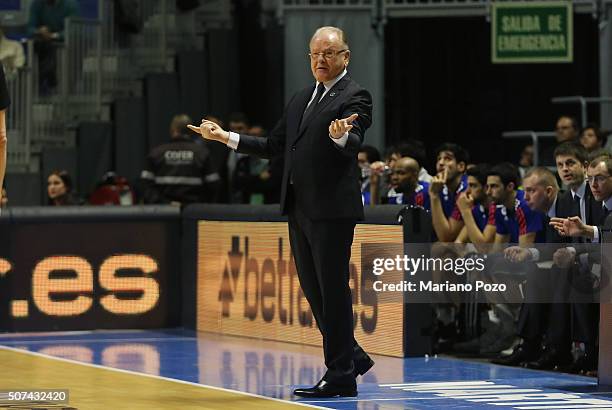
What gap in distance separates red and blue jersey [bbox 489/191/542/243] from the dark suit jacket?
2788mm

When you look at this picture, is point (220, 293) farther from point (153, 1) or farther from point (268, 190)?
point (153, 1)

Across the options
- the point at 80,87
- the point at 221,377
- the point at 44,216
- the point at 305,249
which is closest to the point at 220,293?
the point at 44,216

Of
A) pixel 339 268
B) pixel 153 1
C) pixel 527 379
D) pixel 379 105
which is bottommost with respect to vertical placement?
pixel 527 379

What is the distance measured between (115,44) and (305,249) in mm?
12091

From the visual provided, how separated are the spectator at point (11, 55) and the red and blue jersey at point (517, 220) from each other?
8.91 m

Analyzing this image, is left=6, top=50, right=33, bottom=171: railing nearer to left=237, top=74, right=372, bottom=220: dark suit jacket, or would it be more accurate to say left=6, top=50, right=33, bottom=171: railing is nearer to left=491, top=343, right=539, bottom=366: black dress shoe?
left=491, top=343, right=539, bottom=366: black dress shoe

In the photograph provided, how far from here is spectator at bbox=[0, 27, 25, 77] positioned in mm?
20875

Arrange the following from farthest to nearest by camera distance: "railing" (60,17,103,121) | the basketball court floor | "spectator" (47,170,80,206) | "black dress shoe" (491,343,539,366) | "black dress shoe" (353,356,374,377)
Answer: "railing" (60,17,103,121) < "spectator" (47,170,80,206) < "black dress shoe" (491,343,539,366) < "black dress shoe" (353,356,374,377) < the basketball court floor

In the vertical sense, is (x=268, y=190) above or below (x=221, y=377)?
above

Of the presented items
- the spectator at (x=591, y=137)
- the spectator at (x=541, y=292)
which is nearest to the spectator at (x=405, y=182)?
the spectator at (x=541, y=292)

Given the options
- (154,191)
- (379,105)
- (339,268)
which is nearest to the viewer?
(339,268)

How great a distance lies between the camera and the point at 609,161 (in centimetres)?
1220

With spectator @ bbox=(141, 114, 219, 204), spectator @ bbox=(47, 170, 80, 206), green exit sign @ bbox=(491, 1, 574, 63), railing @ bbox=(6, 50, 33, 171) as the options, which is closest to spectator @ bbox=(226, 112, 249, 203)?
spectator @ bbox=(141, 114, 219, 204)

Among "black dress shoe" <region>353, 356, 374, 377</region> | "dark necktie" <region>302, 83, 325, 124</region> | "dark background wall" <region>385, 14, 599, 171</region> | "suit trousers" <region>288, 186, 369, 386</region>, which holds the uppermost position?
"dark background wall" <region>385, 14, 599, 171</region>
